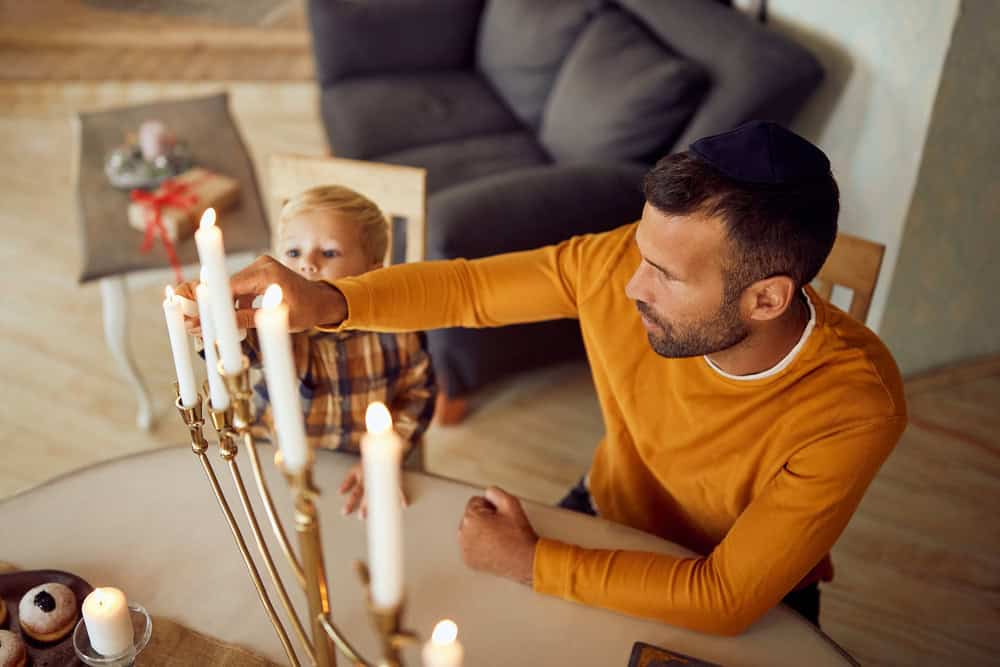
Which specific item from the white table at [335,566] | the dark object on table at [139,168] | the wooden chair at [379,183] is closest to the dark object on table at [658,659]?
the white table at [335,566]

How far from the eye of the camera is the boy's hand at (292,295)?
1.03 m

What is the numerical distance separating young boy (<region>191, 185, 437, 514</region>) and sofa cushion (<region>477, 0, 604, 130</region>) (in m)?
1.62

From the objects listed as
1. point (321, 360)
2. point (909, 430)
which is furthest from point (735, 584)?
point (909, 430)

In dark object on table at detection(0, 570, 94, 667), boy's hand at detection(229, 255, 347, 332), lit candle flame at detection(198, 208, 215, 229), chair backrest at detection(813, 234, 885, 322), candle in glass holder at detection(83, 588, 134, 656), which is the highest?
lit candle flame at detection(198, 208, 215, 229)

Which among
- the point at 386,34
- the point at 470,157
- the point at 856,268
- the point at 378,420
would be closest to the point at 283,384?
the point at 378,420

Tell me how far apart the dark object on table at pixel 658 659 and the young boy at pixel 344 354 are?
608mm

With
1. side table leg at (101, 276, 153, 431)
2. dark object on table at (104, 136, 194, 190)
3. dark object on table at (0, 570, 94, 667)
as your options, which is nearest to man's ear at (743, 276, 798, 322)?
dark object on table at (0, 570, 94, 667)

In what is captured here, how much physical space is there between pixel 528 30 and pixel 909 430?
5.71 feet

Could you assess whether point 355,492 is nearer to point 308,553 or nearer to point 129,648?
point 129,648

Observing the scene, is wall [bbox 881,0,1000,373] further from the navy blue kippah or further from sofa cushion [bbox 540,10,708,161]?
the navy blue kippah

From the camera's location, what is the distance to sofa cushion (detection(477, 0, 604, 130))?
290 cm

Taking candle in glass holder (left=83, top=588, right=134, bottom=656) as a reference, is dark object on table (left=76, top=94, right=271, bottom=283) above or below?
below

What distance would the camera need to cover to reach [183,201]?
2398 millimetres

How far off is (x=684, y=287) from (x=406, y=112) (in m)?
2.14
